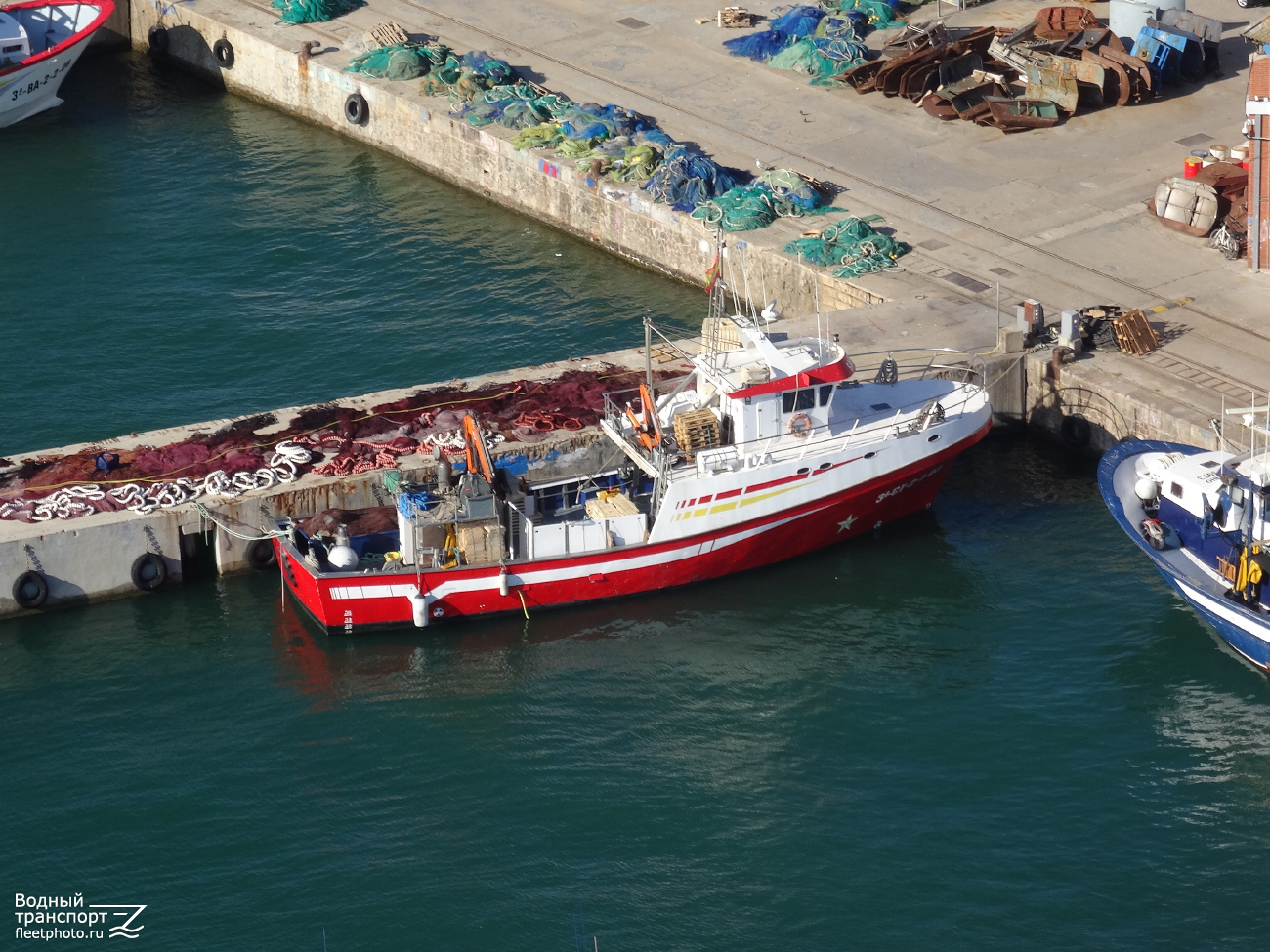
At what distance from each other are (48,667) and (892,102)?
25.2m

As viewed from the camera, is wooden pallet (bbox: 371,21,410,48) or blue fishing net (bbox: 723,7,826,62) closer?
blue fishing net (bbox: 723,7,826,62)

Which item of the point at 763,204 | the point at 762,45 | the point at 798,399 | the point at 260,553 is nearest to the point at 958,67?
the point at 762,45

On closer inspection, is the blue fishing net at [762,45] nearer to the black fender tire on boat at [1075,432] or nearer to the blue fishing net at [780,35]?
the blue fishing net at [780,35]

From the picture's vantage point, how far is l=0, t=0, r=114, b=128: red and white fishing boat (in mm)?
52562

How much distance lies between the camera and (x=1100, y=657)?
31344mm

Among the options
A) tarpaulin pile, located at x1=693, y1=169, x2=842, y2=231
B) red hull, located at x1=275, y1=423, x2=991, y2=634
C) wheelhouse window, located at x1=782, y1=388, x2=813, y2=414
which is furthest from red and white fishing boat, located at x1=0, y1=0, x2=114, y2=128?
wheelhouse window, located at x1=782, y1=388, x2=813, y2=414

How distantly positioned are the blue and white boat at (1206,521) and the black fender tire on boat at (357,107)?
24.0 m

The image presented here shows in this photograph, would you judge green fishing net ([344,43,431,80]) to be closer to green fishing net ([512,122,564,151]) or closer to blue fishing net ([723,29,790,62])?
green fishing net ([512,122,564,151])

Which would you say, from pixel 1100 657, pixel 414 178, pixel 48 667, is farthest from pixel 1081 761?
pixel 414 178

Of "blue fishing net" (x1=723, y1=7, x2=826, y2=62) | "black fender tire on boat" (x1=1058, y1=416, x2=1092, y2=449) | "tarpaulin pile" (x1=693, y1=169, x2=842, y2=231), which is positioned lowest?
"black fender tire on boat" (x1=1058, y1=416, x2=1092, y2=449)

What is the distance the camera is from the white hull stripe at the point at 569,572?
32.4m

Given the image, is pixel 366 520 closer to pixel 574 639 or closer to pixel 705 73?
pixel 574 639

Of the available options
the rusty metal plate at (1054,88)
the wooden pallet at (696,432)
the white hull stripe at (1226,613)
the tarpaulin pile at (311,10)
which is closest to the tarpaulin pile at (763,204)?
the rusty metal plate at (1054,88)

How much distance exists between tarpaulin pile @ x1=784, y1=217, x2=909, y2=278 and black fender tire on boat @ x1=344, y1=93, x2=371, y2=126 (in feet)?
46.6
